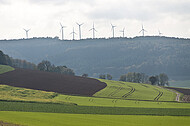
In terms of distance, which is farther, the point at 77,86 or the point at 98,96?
the point at 77,86

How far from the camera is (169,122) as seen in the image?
5238cm

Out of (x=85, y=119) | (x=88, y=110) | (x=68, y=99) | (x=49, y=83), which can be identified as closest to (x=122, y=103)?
(x=68, y=99)

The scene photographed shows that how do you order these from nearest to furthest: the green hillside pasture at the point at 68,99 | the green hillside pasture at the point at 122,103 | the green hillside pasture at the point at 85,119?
the green hillside pasture at the point at 85,119 → the green hillside pasture at the point at 122,103 → the green hillside pasture at the point at 68,99

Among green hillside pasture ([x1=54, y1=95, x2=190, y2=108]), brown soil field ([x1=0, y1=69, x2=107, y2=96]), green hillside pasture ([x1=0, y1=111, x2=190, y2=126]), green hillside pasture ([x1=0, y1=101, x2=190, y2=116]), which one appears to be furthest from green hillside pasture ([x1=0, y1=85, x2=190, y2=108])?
green hillside pasture ([x1=0, y1=111, x2=190, y2=126])

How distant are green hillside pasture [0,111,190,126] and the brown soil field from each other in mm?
41394

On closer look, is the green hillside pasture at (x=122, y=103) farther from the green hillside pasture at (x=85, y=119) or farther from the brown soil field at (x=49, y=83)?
the green hillside pasture at (x=85, y=119)

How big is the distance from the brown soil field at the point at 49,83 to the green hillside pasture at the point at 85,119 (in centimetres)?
4139

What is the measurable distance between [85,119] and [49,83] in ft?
196

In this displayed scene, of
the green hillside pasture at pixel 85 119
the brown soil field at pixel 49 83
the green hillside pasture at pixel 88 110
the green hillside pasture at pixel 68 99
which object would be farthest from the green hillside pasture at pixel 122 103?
the green hillside pasture at pixel 85 119

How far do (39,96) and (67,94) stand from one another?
42.6 ft

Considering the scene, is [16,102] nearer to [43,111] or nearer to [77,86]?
[43,111]

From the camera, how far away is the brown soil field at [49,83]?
4035 inches

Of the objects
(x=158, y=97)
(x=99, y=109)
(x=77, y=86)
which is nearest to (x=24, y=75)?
(x=77, y=86)

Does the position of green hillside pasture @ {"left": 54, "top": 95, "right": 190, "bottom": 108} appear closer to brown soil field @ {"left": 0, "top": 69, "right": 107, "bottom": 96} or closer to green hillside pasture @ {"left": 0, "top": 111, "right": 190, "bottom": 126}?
brown soil field @ {"left": 0, "top": 69, "right": 107, "bottom": 96}
